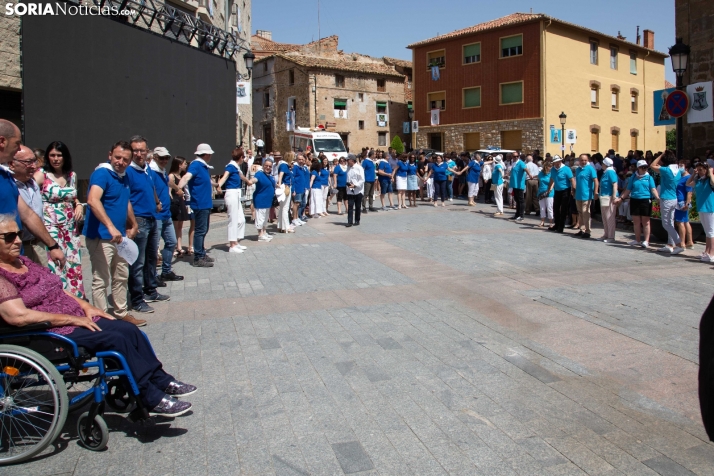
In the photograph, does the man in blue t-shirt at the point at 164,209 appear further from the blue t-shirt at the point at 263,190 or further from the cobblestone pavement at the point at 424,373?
the blue t-shirt at the point at 263,190

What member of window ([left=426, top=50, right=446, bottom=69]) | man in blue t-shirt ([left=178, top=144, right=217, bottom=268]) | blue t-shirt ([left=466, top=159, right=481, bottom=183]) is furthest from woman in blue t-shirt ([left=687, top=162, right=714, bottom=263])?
window ([left=426, top=50, right=446, bottom=69])

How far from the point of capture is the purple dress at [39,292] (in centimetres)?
370

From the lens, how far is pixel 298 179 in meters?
15.3

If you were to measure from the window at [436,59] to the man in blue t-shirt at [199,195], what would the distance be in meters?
37.7

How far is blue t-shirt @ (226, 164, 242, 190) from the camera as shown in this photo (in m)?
10.7

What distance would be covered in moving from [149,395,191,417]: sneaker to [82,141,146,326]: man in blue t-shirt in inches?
93.4

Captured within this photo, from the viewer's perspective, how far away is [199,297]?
7695mm

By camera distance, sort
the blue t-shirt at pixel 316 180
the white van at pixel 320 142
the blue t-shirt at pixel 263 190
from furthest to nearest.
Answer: the white van at pixel 320 142, the blue t-shirt at pixel 316 180, the blue t-shirt at pixel 263 190

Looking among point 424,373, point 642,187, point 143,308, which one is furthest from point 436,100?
point 424,373

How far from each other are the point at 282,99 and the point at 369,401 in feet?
163

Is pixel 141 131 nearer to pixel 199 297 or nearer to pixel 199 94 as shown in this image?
pixel 199 94

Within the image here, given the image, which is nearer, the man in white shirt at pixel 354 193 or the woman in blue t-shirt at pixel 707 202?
the woman in blue t-shirt at pixel 707 202

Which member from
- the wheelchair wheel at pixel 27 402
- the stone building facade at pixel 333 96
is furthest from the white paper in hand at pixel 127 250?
the stone building facade at pixel 333 96

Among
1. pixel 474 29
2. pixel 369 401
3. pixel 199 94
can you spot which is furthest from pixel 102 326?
pixel 474 29
